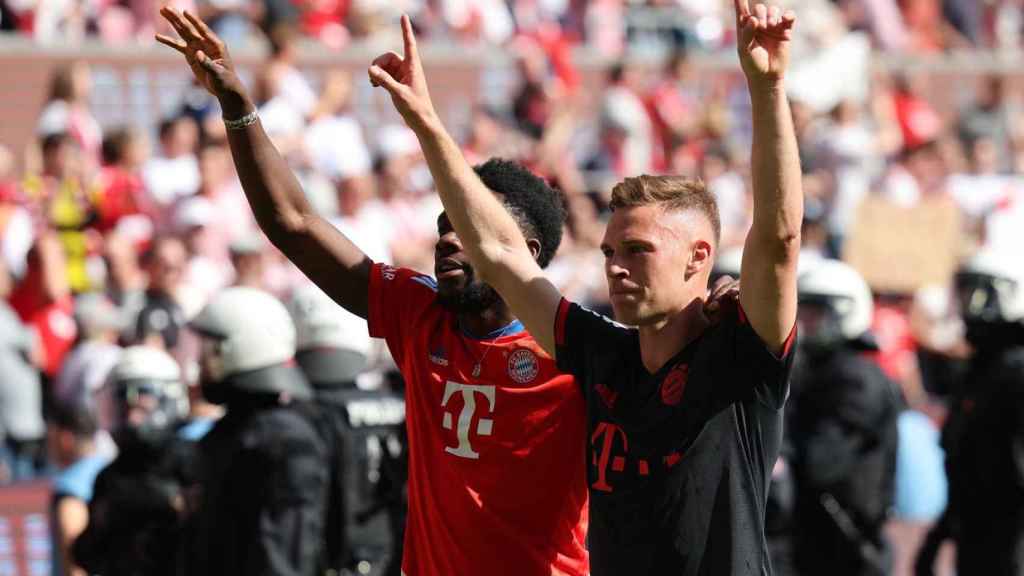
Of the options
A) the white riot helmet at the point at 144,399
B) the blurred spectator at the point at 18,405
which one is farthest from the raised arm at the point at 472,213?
the blurred spectator at the point at 18,405

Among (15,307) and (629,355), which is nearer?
(629,355)

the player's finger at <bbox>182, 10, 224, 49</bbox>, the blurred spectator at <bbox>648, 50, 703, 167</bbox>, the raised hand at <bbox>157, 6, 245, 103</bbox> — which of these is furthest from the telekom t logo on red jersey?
the blurred spectator at <bbox>648, 50, 703, 167</bbox>

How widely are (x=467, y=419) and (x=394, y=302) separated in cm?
47

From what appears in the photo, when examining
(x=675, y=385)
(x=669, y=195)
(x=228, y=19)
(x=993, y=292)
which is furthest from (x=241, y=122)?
(x=228, y=19)

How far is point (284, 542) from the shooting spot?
23.9ft

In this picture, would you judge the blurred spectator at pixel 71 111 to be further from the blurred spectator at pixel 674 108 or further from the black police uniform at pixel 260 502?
the black police uniform at pixel 260 502

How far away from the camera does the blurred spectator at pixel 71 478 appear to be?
9336 mm

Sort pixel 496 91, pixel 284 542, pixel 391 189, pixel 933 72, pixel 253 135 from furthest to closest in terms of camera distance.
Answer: pixel 933 72 → pixel 496 91 → pixel 391 189 → pixel 284 542 → pixel 253 135

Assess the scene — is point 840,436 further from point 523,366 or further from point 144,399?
point 523,366

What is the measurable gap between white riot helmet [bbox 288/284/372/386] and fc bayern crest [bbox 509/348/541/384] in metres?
2.87

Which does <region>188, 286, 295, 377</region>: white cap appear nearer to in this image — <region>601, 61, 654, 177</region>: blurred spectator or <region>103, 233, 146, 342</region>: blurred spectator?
<region>103, 233, 146, 342</region>: blurred spectator

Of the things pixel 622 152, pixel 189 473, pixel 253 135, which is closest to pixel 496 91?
pixel 622 152

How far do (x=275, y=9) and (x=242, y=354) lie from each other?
29.9 feet

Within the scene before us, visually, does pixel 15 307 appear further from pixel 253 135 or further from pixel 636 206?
pixel 636 206
